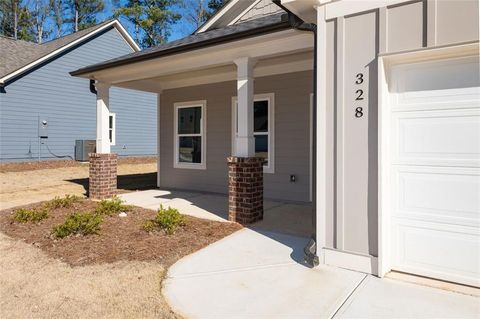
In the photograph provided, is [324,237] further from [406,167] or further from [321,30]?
[321,30]

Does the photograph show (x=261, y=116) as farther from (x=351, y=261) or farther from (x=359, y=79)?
(x=351, y=261)

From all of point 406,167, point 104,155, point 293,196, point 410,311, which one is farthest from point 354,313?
point 104,155

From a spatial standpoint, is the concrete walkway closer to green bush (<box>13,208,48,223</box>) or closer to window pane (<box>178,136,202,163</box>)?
green bush (<box>13,208,48,223</box>)

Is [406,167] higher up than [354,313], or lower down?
higher up

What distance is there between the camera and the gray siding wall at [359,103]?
345cm

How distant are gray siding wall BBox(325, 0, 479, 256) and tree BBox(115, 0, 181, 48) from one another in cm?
3144

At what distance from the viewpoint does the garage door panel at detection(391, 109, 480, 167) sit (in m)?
3.31

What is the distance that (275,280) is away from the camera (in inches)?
144

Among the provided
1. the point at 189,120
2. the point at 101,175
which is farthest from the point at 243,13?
the point at 101,175

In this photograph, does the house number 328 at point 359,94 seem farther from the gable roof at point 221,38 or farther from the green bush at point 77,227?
the green bush at point 77,227

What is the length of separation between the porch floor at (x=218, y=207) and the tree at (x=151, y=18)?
2641 centimetres

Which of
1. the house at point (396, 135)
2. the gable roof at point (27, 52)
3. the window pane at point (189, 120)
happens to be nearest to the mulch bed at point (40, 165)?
the gable roof at point (27, 52)

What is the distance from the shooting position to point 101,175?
8.39 metres

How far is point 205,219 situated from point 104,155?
346cm
